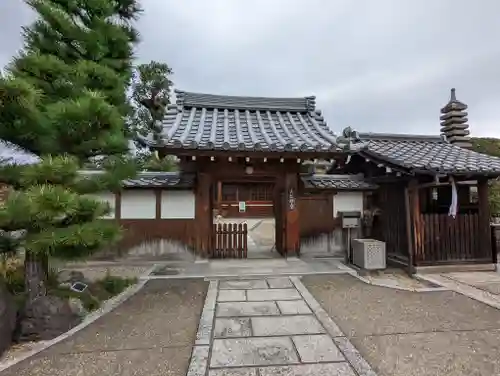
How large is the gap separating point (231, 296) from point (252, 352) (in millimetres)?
1857

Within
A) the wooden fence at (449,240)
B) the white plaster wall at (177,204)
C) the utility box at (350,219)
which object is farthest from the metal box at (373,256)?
the white plaster wall at (177,204)

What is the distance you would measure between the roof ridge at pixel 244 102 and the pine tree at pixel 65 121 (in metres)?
4.68

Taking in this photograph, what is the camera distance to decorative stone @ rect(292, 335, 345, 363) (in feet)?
9.56

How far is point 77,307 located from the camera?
3922 mm

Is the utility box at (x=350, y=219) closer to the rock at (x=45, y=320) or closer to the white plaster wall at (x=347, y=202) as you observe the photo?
the white plaster wall at (x=347, y=202)

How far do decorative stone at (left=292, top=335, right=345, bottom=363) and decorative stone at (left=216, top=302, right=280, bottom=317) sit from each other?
84 centimetres

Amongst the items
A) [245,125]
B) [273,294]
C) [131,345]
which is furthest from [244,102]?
[131,345]

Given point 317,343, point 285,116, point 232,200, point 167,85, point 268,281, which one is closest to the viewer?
point 317,343

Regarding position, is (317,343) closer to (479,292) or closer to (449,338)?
(449,338)

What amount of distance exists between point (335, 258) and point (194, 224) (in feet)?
12.4

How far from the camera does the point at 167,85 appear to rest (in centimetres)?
1303

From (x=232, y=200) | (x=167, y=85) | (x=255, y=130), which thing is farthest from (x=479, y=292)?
(x=232, y=200)

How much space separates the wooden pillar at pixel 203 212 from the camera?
7621 millimetres

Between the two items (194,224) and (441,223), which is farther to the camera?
(194,224)
